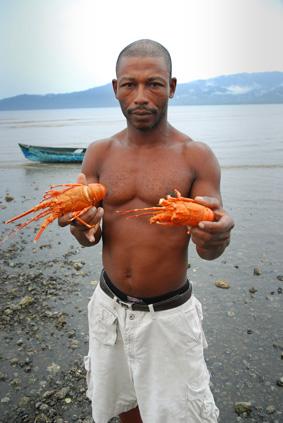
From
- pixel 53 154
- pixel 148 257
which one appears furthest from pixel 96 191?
pixel 53 154

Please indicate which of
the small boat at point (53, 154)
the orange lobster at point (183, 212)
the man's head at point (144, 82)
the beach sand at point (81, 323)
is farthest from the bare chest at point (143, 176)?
the small boat at point (53, 154)

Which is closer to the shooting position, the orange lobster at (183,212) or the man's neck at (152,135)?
the orange lobster at (183,212)

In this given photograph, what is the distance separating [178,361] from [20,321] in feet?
11.2

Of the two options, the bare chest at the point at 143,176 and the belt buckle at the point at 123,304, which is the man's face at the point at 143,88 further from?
the belt buckle at the point at 123,304

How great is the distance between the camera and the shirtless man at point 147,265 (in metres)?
2.70

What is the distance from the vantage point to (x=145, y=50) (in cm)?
269

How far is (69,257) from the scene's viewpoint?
7797 mm

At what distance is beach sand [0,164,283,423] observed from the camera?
3.95m

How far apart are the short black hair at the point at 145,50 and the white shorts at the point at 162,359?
1936 mm

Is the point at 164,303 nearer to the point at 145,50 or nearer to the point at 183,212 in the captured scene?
the point at 183,212

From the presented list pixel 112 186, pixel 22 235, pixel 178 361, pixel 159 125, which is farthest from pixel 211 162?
pixel 22 235

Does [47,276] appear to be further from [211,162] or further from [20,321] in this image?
[211,162]

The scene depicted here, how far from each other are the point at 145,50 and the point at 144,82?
25cm

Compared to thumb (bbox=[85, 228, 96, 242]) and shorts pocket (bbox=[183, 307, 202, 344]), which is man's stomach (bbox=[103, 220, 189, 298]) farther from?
thumb (bbox=[85, 228, 96, 242])
